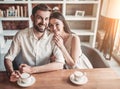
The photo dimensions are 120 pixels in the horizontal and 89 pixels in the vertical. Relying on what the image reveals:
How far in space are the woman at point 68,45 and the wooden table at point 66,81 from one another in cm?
29

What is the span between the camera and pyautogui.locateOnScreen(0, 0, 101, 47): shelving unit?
332 centimetres

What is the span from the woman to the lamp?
51.9 inches

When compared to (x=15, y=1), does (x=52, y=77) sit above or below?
below

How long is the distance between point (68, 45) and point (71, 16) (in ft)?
5.84

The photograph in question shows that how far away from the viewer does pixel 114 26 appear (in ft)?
10.8

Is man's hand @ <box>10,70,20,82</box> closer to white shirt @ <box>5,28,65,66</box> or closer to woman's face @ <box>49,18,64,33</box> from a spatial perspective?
white shirt @ <box>5,28,65,66</box>

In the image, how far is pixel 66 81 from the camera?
4.40 feet

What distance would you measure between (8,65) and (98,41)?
2736mm

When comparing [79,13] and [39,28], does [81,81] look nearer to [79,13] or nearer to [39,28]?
[39,28]

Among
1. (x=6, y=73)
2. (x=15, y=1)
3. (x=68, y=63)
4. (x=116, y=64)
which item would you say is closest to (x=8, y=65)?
(x=6, y=73)

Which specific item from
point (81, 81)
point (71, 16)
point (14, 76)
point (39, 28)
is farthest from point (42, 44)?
point (71, 16)

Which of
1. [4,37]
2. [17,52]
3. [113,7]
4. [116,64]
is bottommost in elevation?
[116,64]

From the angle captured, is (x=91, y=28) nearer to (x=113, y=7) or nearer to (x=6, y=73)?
(x=113, y=7)

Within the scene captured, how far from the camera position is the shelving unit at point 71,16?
3316 mm
